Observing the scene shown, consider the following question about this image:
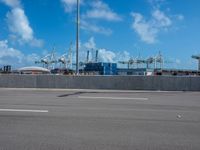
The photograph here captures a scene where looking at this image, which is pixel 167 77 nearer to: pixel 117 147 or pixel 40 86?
pixel 40 86

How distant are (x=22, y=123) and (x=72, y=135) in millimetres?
2051

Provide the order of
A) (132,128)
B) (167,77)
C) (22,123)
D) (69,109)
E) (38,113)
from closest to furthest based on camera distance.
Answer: (132,128) < (22,123) < (38,113) < (69,109) < (167,77)

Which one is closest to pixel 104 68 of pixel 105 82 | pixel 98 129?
pixel 105 82

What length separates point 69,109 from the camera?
12.6m

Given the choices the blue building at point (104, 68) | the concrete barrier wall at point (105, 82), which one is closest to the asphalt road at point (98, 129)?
the concrete barrier wall at point (105, 82)

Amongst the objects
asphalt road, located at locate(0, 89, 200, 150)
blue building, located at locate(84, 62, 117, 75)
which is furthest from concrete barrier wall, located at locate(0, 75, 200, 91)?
blue building, located at locate(84, 62, 117, 75)

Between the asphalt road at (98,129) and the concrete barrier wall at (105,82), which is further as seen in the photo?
the concrete barrier wall at (105,82)

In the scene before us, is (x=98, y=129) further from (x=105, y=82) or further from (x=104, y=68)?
(x=104, y=68)

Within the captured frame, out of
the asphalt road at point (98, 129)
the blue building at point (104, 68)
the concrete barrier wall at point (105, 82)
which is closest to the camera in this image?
the asphalt road at point (98, 129)

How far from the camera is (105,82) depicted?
26.8m

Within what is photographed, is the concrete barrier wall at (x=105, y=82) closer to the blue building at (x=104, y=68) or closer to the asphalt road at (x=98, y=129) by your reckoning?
the asphalt road at (x=98, y=129)

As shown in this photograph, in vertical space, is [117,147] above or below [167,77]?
below

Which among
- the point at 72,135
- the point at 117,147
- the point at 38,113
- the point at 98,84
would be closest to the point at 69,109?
the point at 38,113

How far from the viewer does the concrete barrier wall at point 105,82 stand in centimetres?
2573
